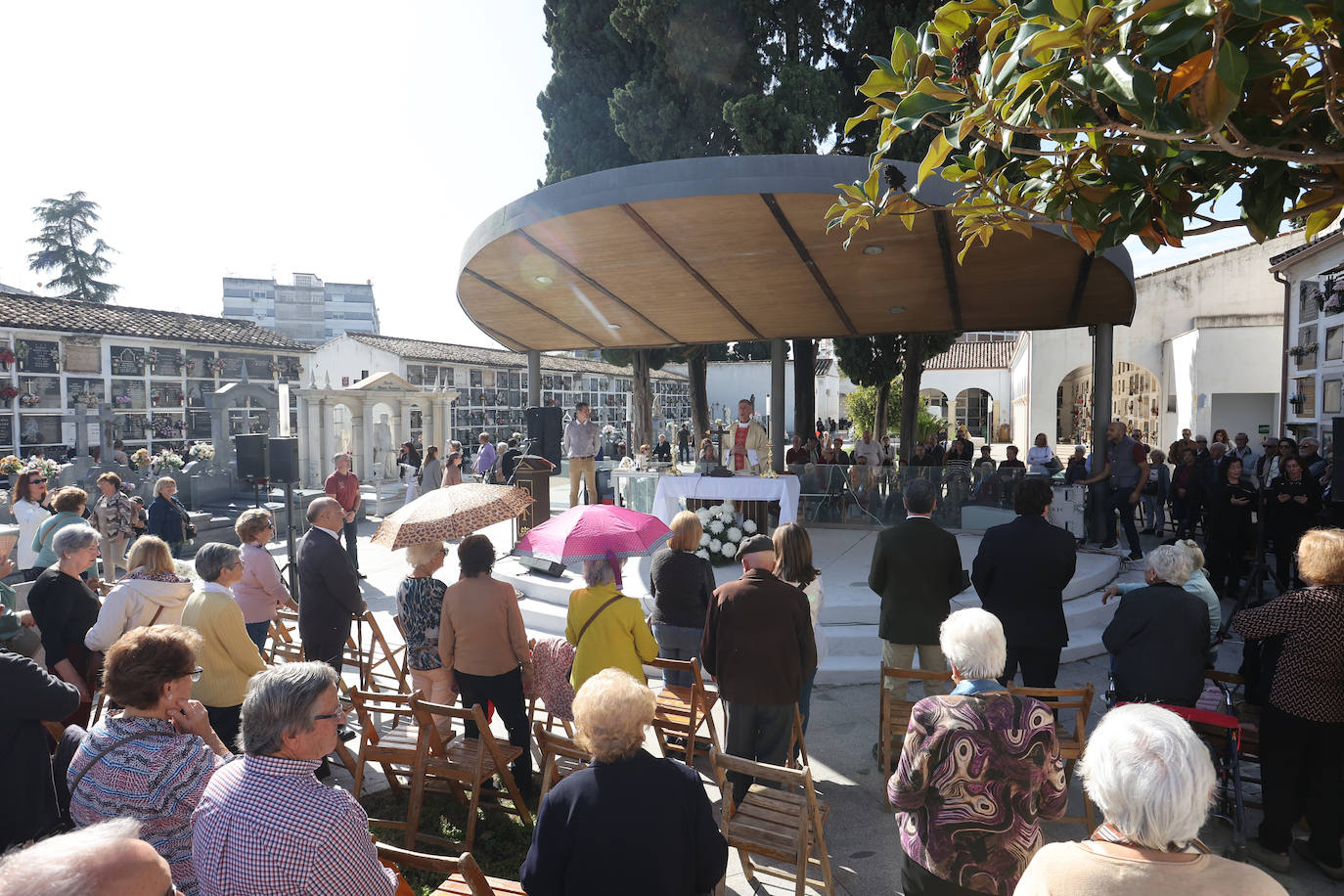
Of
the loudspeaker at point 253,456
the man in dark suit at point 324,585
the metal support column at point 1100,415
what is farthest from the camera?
the loudspeaker at point 253,456

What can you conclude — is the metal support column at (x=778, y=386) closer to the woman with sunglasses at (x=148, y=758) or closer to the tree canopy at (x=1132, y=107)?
the tree canopy at (x=1132, y=107)

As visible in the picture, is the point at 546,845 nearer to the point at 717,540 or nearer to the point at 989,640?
the point at 989,640

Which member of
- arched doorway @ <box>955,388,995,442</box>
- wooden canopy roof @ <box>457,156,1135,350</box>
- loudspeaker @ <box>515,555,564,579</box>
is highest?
wooden canopy roof @ <box>457,156,1135,350</box>

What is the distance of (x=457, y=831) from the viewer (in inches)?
Answer: 159

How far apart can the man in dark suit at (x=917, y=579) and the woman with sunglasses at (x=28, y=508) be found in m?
8.51

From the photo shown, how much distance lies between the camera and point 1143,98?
1669 mm

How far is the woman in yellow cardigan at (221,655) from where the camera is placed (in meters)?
3.85

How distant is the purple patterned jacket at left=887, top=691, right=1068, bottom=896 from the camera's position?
2385 mm

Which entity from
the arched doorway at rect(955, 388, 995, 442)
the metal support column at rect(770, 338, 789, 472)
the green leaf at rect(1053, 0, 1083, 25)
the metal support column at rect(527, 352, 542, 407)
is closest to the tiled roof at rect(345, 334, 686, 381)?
the metal support column at rect(527, 352, 542, 407)

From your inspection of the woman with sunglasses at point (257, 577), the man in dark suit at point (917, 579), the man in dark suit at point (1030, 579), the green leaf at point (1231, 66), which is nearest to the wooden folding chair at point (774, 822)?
the man in dark suit at point (917, 579)

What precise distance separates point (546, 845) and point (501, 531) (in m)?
11.5

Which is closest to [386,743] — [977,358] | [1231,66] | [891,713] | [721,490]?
[891,713]

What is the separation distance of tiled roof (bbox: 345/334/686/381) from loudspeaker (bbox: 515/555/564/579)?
19303 mm

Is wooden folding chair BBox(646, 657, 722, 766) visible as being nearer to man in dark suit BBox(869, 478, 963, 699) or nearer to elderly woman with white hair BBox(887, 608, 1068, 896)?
man in dark suit BBox(869, 478, 963, 699)
